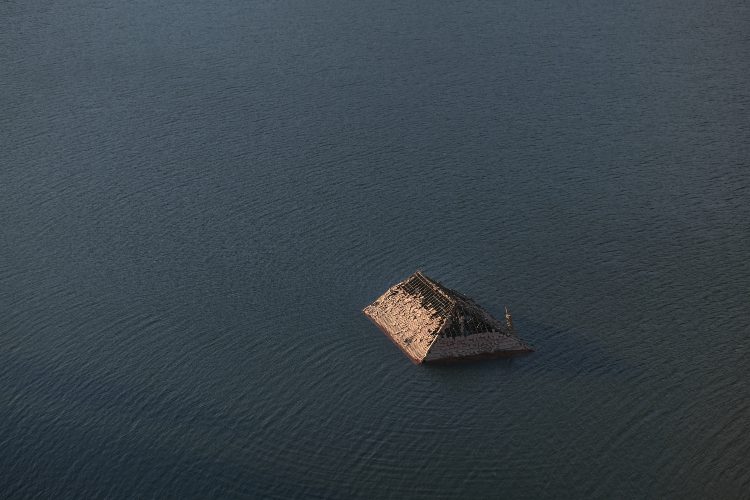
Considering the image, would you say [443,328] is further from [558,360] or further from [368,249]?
[368,249]

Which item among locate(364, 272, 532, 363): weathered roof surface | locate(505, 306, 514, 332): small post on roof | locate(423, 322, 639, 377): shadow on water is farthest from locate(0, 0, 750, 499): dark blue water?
locate(364, 272, 532, 363): weathered roof surface

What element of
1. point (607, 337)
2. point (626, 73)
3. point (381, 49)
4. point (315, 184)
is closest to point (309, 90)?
point (381, 49)

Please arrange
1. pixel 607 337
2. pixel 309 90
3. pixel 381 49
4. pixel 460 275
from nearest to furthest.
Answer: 1. pixel 607 337
2. pixel 460 275
3. pixel 309 90
4. pixel 381 49

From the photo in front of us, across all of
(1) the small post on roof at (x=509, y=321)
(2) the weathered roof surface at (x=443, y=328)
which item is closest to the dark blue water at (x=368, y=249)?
(1) the small post on roof at (x=509, y=321)

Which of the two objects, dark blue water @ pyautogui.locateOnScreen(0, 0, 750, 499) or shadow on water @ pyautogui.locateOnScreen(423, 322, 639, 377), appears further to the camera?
shadow on water @ pyautogui.locateOnScreen(423, 322, 639, 377)

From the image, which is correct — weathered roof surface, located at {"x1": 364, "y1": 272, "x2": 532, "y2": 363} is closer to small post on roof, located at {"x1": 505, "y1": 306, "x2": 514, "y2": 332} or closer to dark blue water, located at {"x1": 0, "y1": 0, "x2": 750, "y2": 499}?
small post on roof, located at {"x1": 505, "y1": 306, "x2": 514, "y2": 332}

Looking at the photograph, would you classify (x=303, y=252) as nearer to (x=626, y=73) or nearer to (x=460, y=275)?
(x=460, y=275)
